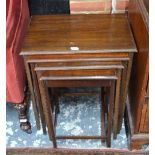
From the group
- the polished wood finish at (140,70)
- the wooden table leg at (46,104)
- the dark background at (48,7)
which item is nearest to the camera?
the polished wood finish at (140,70)

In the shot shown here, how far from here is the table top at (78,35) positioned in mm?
1104

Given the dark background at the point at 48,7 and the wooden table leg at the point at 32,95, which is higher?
the dark background at the point at 48,7

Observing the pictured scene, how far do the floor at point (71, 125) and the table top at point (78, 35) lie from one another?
524 mm

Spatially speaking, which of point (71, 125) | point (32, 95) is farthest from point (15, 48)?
point (71, 125)

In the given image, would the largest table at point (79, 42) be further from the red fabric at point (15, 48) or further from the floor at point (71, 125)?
the floor at point (71, 125)

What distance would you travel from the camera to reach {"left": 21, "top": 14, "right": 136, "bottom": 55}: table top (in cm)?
110

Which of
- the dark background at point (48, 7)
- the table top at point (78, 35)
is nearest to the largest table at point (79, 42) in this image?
the table top at point (78, 35)

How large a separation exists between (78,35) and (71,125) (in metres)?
0.56

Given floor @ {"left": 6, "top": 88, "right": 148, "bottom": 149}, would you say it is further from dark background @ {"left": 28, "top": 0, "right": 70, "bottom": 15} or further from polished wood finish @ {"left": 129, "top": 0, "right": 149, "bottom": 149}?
dark background @ {"left": 28, "top": 0, "right": 70, "bottom": 15}

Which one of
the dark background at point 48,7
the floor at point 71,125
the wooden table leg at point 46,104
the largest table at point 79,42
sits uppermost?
the dark background at point 48,7

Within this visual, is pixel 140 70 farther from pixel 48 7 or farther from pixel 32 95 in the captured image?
pixel 48 7

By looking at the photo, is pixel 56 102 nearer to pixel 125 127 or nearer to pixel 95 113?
pixel 95 113

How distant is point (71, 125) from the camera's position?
1552 mm
